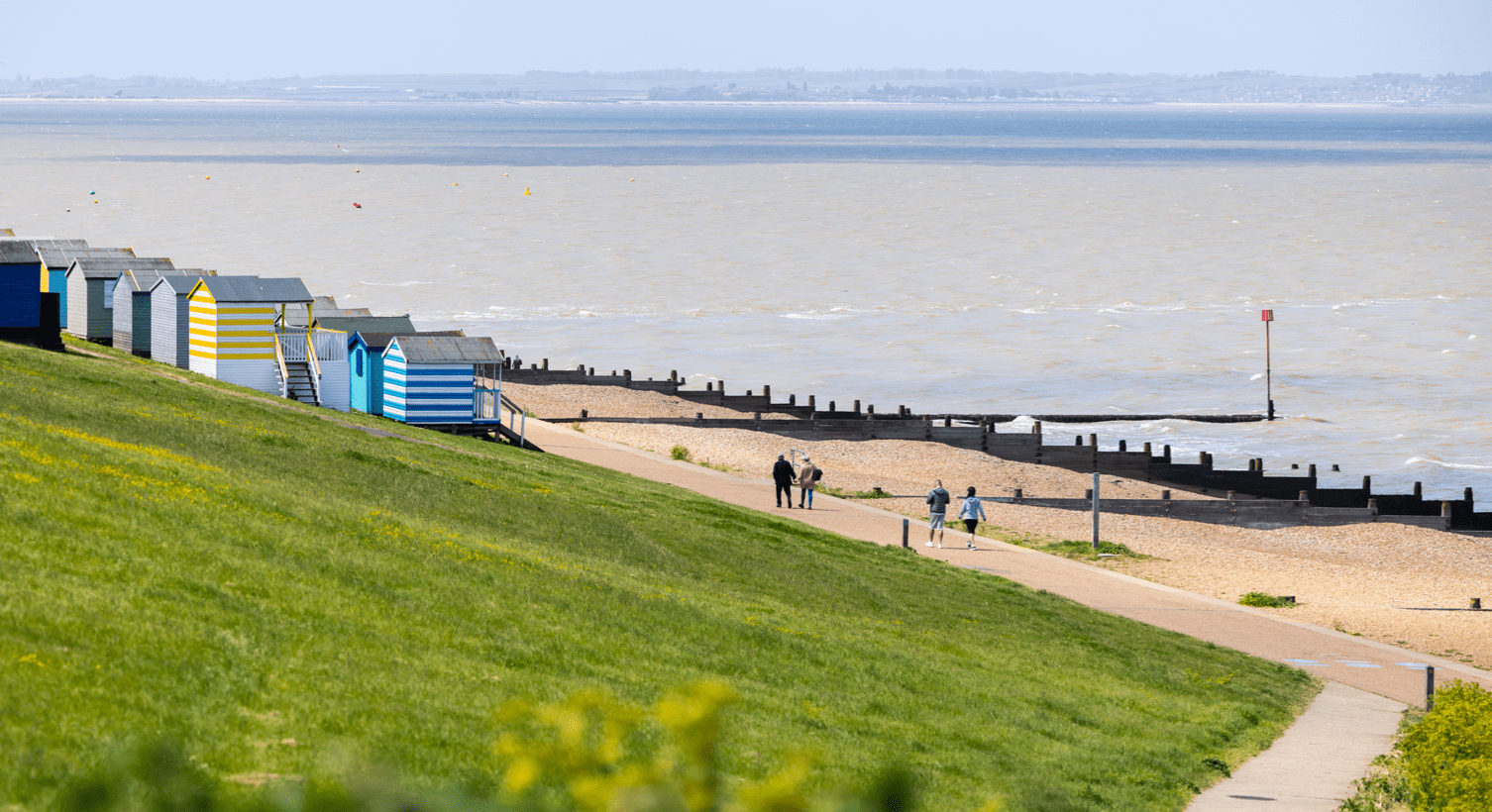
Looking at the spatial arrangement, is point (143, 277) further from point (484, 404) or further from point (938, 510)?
point (938, 510)

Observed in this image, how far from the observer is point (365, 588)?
554 inches

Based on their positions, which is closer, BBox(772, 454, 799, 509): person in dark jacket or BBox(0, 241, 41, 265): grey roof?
BBox(0, 241, 41, 265): grey roof

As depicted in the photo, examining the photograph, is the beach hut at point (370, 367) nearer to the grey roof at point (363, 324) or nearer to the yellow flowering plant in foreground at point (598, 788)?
the grey roof at point (363, 324)

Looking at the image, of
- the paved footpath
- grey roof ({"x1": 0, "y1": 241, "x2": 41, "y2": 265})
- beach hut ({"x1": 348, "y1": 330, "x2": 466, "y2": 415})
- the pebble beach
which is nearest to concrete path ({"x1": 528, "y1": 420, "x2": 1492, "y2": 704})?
the paved footpath

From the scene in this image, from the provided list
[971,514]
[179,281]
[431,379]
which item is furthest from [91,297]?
[971,514]

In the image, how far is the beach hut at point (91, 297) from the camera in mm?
40688

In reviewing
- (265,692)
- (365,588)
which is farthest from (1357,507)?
(265,692)

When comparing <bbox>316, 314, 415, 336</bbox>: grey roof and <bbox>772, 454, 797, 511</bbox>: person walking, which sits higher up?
<bbox>316, 314, 415, 336</bbox>: grey roof

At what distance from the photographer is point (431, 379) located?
35.9 m

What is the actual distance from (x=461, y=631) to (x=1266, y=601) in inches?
778

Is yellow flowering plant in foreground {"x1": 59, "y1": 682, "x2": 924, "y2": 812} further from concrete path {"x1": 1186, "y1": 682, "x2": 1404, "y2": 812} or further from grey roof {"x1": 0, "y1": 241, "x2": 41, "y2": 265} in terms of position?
grey roof {"x1": 0, "y1": 241, "x2": 41, "y2": 265}

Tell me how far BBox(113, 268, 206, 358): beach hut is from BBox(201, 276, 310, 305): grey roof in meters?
2.21

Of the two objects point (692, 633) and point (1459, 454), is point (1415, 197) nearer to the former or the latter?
point (1459, 454)

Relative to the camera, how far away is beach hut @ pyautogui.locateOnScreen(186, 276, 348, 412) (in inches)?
1444
